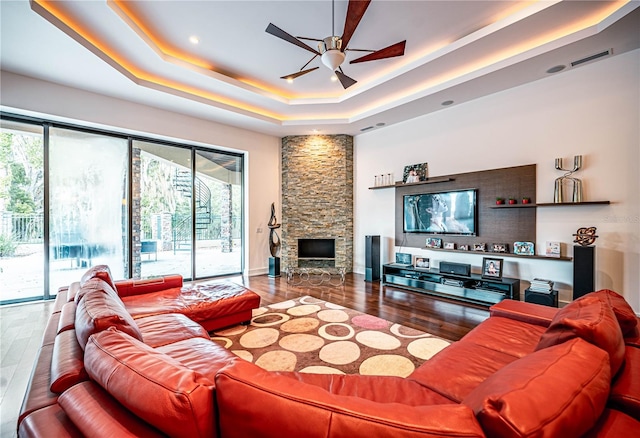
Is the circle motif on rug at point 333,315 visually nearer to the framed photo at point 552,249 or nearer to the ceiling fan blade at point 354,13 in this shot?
the framed photo at point 552,249

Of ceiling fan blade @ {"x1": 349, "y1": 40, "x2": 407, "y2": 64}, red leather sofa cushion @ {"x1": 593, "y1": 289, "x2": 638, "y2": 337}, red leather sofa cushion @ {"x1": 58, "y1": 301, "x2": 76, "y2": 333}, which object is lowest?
Result: red leather sofa cushion @ {"x1": 58, "y1": 301, "x2": 76, "y2": 333}

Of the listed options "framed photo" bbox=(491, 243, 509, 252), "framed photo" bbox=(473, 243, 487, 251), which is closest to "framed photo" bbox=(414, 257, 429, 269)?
"framed photo" bbox=(473, 243, 487, 251)

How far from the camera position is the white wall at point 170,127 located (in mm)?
3830

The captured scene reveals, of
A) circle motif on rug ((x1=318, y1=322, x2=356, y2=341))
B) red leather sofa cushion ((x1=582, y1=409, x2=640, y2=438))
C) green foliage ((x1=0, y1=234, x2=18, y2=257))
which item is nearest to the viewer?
red leather sofa cushion ((x1=582, y1=409, x2=640, y2=438))

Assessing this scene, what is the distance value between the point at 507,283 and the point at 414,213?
6.46ft

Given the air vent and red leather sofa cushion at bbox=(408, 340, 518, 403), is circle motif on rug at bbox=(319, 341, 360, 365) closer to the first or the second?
red leather sofa cushion at bbox=(408, 340, 518, 403)

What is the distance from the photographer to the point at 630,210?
334cm

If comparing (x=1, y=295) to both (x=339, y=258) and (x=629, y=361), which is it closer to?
(x=339, y=258)

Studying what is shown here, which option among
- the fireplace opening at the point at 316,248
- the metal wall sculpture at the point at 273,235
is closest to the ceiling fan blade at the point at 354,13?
the metal wall sculpture at the point at 273,235

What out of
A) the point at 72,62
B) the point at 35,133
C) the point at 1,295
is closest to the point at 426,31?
the point at 72,62

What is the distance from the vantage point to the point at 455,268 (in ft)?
14.7

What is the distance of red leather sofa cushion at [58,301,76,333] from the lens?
1657 millimetres

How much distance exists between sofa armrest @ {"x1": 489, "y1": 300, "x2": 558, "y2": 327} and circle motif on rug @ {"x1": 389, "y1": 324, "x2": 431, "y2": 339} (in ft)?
2.93

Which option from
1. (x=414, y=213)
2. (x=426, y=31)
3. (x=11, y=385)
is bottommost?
(x=11, y=385)
